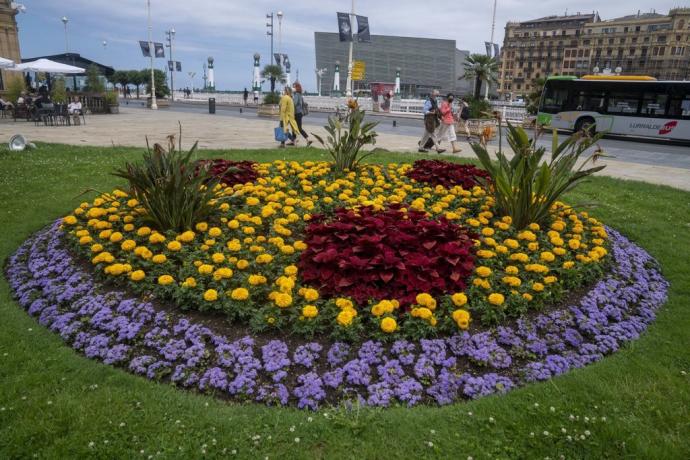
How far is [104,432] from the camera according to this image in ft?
7.63

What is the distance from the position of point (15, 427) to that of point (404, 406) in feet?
6.46

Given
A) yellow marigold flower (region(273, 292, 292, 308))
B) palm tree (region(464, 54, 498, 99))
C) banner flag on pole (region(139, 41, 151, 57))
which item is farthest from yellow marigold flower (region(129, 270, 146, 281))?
banner flag on pole (region(139, 41, 151, 57))

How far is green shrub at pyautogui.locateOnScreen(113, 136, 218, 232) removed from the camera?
424 centimetres

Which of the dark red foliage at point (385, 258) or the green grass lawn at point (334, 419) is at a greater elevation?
the dark red foliage at point (385, 258)

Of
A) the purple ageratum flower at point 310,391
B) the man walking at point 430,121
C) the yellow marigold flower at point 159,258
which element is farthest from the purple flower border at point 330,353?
the man walking at point 430,121

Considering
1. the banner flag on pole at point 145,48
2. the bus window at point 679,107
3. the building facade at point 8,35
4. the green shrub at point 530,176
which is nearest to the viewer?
the green shrub at point 530,176

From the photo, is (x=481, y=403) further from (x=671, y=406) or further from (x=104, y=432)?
(x=104, y=432)

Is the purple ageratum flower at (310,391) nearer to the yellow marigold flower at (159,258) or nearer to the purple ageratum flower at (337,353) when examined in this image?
the purple ageratum flower at (337,353)

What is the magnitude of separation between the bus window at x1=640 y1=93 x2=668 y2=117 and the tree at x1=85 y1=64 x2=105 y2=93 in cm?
3020

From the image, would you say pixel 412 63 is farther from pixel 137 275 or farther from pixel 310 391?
pixel 310 391

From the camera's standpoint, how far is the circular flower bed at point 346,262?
325cm

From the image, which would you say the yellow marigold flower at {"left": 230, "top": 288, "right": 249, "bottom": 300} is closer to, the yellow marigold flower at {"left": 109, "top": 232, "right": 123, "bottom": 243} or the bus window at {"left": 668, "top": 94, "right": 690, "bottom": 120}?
the yellow marigold flower at {"left": 109, "top": 232, "right": 123, "bottom": 243}

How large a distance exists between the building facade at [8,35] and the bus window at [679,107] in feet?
120

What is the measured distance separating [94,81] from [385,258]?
3308 centimetres
